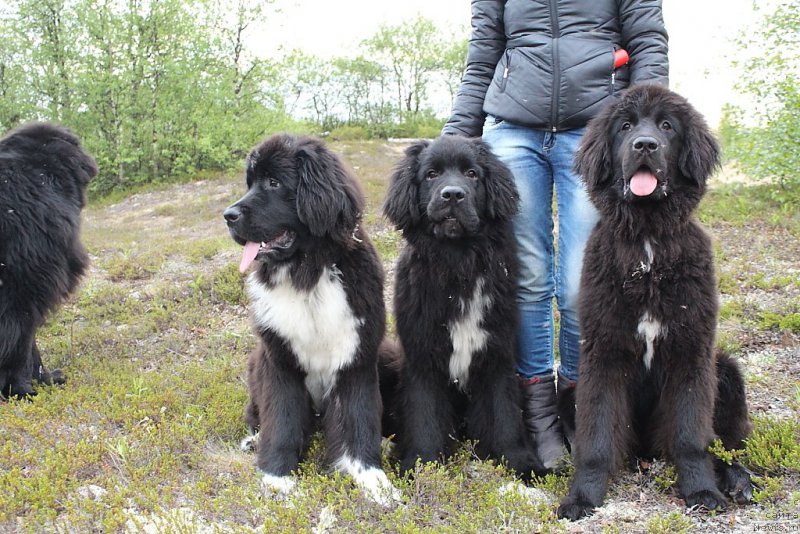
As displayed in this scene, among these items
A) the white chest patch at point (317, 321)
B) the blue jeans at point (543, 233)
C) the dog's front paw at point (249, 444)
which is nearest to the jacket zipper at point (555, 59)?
the blue jeans at point (543, 233)

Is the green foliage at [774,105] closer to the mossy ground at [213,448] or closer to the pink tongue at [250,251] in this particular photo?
the mossy ground at [213,448]

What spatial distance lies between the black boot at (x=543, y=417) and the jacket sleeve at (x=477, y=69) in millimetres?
1657

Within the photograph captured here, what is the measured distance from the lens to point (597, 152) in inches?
121

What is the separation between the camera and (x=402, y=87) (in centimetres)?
3256

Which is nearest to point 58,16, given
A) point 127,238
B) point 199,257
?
point 127,238

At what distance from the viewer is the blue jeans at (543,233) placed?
3.65 meters

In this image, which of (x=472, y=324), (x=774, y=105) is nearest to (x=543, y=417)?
(x=472, y=324)

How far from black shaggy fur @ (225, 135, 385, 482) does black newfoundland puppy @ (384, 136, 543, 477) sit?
0.22 metres

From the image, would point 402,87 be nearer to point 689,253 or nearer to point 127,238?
point 127,238

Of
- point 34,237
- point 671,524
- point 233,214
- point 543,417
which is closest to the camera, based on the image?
point 671,524

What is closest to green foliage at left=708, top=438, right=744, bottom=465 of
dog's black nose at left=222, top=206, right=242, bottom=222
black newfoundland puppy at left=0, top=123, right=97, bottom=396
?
dog's black nose at left=222, top=206, right=242, bottom=222

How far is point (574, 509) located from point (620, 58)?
2438 mm

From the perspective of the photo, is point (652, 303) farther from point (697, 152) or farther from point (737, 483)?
point (737, 483)

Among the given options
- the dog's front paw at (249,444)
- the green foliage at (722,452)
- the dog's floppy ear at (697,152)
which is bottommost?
the dog's front paw at (249,444)
